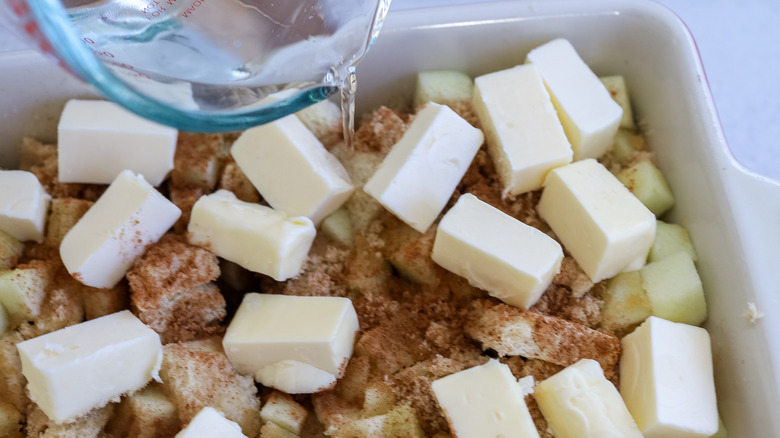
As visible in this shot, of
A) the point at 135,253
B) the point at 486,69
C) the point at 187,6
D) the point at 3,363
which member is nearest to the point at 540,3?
the point at 486,69

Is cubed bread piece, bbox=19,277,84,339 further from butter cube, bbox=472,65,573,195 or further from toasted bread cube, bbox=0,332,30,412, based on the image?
butter cube, bbox=472,65,573,195

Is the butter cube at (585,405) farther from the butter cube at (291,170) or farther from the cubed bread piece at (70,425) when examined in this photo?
the cubed bread piece at (70,425)

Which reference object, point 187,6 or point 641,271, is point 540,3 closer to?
point 641,271

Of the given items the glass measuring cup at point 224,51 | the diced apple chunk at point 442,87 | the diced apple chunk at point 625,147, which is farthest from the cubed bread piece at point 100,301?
the diced apple chunk at point 625,147

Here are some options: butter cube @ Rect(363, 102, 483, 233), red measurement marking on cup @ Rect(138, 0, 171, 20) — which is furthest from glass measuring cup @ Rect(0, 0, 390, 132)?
butter cube @ Rect(363, 102, 483, 233)

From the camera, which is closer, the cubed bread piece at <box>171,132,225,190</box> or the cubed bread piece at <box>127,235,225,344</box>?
the cubed bread piece at <box>127,235,225,344</box>

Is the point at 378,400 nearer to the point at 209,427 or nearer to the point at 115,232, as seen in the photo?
the point at 209,427

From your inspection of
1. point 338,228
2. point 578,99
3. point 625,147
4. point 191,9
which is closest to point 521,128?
point 578,99
